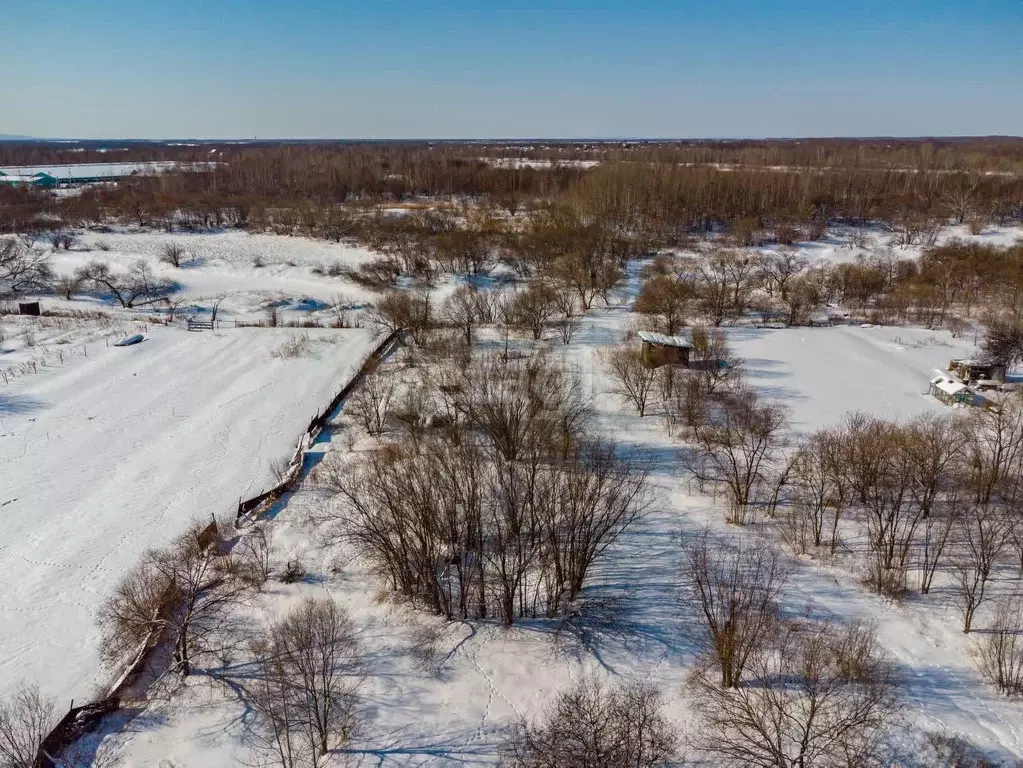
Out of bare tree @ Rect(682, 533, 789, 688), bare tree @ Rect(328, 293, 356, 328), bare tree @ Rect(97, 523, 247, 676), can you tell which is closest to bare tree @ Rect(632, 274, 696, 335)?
bare tree @ Rect(328, 293, 356, 328)

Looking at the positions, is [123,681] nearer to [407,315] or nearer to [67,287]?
[407,315]

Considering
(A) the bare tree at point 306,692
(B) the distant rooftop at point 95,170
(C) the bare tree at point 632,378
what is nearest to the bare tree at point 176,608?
(A) the bare tree at point 306,692

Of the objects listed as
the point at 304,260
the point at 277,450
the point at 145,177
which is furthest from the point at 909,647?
the point at 145,177

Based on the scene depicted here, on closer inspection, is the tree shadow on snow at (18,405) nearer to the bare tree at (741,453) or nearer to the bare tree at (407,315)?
the bare tree at (407,315)

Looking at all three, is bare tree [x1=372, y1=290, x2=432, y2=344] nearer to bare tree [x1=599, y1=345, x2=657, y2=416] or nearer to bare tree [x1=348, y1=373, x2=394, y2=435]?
bare tree [x1=348, y1=373, x2=394, y2=435]

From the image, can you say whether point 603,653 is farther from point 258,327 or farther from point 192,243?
point 192,243

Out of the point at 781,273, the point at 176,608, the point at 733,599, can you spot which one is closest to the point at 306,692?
the point at 176,608
